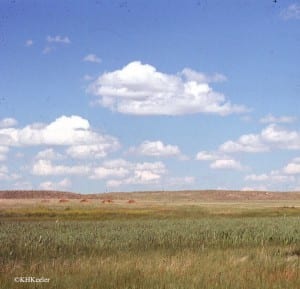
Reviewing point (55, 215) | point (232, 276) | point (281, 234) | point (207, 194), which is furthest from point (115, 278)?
point (207, 194)

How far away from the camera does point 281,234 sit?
30188mm
